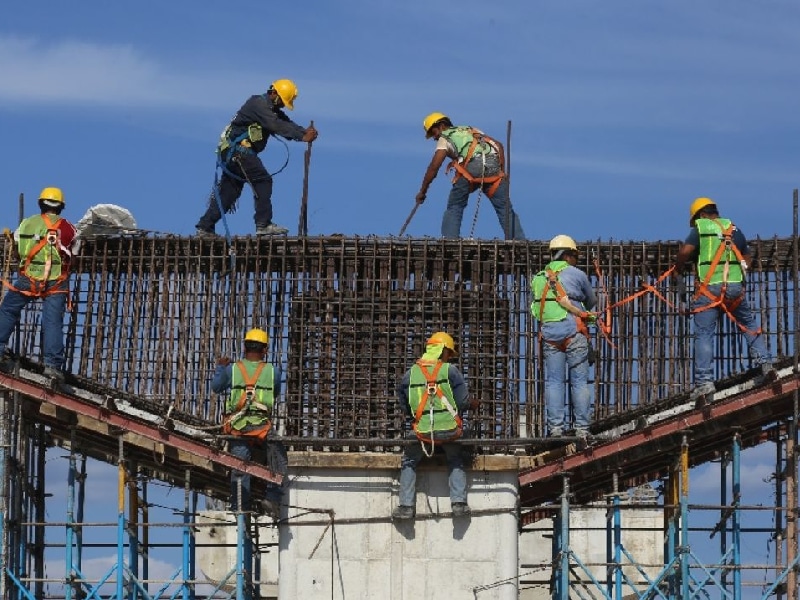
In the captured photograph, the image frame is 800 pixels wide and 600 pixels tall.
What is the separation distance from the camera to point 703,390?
2802cm

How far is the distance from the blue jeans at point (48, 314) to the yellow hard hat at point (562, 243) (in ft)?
22.9

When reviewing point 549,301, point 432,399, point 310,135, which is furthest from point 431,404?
point 310,135

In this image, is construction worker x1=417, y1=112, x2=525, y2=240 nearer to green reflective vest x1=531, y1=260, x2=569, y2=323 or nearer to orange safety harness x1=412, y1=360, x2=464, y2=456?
green reflective vest x1=531, y1=260, x2=569, y2=323

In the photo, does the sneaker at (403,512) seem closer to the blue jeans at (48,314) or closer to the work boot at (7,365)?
the blue jeans at (48,314)

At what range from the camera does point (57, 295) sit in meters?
28.7

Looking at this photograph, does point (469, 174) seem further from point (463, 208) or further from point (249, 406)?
point (249, 406)

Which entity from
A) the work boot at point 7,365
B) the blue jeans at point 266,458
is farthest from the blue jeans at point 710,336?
the work boot at point 7,365

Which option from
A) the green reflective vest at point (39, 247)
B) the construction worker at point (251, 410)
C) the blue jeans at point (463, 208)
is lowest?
the construction worker at point (251, 410)

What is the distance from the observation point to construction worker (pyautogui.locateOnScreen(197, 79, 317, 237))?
30.8 m

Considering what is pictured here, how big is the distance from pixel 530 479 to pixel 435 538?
156cm

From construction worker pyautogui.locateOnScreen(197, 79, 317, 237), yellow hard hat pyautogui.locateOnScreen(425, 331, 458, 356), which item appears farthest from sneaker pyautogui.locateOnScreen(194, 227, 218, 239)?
yellow hard hat pyautogui.locateOnScreen(425, 331, 458, 356)

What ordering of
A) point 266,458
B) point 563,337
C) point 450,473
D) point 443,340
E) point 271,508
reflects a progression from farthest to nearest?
point 271,508, point 266,458, point 563,337, point 450,473, point 443,340

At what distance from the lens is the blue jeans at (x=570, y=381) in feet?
92.0

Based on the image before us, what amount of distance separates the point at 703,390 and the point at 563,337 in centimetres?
205
